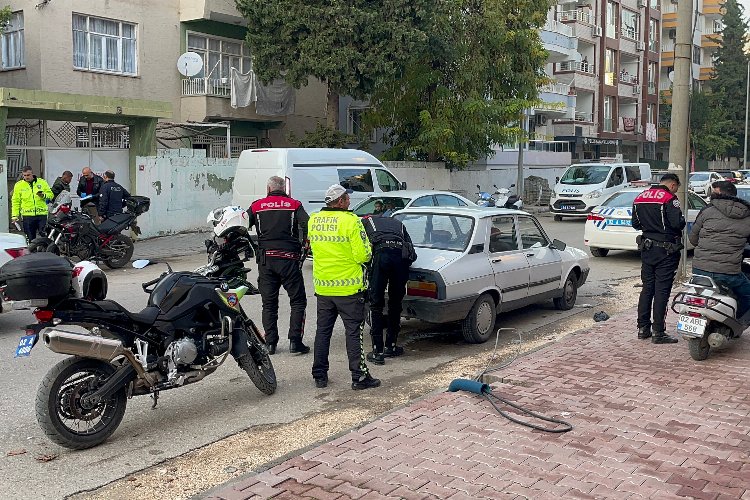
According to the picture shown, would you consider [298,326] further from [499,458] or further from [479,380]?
[499,458]

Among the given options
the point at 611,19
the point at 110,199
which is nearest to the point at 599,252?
the point at 110,199

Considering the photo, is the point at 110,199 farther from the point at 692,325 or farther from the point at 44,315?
the point at 692,325

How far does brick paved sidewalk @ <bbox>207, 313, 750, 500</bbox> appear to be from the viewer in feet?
15.0

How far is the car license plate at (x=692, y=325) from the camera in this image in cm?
735

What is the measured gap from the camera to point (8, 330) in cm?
900

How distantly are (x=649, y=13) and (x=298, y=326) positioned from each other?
179 feet

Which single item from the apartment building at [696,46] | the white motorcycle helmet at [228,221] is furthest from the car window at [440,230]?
the apartment building at [696,46]

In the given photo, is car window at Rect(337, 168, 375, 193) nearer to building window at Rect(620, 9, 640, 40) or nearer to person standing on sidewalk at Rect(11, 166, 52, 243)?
person standing on sidewalk at Rect(11, 166, 52, 243)

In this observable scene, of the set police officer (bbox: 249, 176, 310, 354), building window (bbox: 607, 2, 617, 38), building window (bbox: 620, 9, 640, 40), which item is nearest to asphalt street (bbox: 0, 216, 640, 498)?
police officer (bbox: 249, 176, 310, 354)

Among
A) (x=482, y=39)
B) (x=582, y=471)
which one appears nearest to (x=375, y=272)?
(x=582, y=471)

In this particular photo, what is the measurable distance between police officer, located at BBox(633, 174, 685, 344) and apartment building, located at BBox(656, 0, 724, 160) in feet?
177

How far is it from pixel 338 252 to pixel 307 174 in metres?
9.57

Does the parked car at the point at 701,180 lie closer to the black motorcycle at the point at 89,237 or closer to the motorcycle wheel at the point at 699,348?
the black motorcycle at the point at 89,237

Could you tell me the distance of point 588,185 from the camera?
25.0 metres
